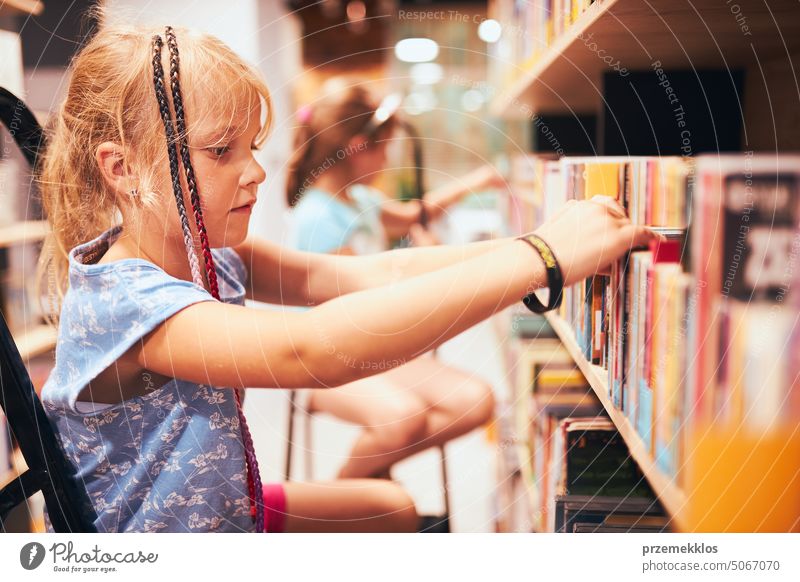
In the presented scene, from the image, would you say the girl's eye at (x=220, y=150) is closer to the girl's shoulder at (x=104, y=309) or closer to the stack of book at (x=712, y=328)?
the girl's shoulder at (x=104, y=309)

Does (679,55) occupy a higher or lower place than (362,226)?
higher

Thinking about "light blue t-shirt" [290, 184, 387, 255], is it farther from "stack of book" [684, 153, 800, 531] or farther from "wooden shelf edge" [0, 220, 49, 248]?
"wooden shelf edge" [0, 220, 49, 248]

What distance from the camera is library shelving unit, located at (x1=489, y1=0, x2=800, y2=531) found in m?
0.78

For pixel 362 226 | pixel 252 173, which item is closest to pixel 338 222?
pixel 362 226

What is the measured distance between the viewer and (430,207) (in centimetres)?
117

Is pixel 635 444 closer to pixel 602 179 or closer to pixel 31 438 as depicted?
pixel 602 179

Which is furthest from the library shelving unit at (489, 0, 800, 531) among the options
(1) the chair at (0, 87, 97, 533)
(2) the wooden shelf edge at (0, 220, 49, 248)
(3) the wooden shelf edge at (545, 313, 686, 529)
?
(2) the wooden shelf edge at (0, 220, 49, 248)

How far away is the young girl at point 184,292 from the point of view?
73 cm

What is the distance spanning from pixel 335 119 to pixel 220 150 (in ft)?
1.05

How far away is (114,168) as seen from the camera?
0.83 m

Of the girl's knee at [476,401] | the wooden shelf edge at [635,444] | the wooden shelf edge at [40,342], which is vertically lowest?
the girl's knee at [476,401]

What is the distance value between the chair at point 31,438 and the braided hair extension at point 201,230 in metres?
0.21

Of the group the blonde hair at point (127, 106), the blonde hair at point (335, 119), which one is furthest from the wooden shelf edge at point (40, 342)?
the blonde hair at point (335, 119)
